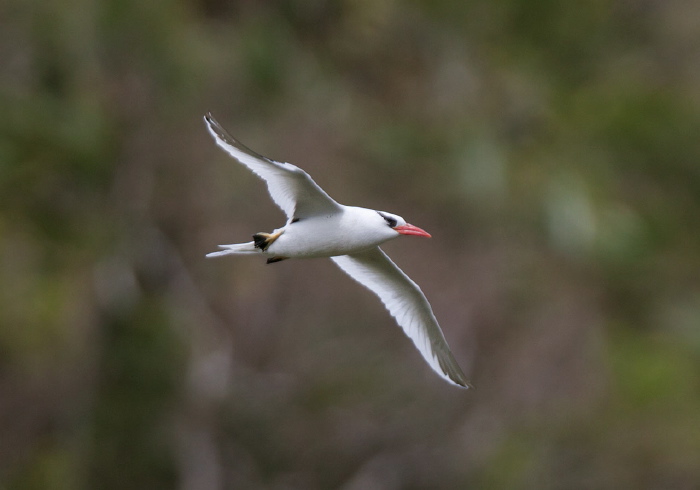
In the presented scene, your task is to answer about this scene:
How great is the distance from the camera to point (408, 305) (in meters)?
5.57

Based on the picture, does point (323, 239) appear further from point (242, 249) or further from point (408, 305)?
point (408, 305)

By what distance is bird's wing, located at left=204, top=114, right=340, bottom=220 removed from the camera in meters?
4.25

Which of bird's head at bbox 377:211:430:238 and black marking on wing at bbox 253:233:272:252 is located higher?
bird's head at bbox 377:211:430:238

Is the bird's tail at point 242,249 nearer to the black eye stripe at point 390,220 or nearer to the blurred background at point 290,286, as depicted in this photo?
the black eye stripe at point 390,220

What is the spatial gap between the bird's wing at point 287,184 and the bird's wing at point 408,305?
31.1 inches

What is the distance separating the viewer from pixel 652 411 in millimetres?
11461

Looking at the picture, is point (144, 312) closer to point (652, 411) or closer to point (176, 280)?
point (176, 280)

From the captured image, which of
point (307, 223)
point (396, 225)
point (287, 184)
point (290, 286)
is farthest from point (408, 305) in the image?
point (290, 286)

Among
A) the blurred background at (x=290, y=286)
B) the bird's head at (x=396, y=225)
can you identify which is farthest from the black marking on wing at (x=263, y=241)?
the blurred background at (x=290, y=286)

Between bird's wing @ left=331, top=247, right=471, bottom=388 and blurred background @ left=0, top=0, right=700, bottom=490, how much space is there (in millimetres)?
4498

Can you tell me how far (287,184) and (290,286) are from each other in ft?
20.6

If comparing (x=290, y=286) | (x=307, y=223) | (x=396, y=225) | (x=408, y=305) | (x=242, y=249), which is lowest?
(x=290, y=286)

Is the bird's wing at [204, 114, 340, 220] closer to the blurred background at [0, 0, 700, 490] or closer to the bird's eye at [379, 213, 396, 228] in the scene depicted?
the bird's eye at [379, 213, 396, 228]

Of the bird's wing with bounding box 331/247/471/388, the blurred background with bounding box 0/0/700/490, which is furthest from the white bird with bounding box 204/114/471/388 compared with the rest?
the blurred background with bounding box 0/0/700/490
